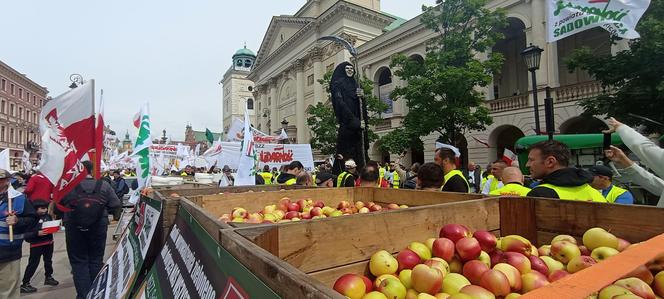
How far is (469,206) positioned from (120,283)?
294 cm

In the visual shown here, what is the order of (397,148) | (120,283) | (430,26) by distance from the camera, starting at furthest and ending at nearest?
(397,148) → (430,26) → (120,283)

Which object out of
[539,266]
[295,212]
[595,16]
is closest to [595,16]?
[595,16]

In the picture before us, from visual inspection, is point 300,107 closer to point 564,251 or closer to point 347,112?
point 347,112

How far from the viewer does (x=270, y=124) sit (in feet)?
169

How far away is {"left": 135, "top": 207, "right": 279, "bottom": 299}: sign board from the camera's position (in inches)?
51.9

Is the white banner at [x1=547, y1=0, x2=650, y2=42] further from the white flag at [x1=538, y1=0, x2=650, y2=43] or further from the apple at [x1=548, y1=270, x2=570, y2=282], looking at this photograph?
the apple at [x1=548, y1=270, x2=570, y2=282]

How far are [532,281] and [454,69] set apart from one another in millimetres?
15097

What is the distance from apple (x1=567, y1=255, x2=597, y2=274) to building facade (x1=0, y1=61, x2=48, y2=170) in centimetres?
6771

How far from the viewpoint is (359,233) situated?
188cm

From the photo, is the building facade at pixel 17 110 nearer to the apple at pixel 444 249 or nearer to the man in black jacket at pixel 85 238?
the man in black jacket at pixel 85 238

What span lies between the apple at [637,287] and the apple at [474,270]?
19.3 inches

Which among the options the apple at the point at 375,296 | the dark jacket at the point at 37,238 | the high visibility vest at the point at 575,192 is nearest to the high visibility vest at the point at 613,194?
the high visibility vest at the point at 575,192

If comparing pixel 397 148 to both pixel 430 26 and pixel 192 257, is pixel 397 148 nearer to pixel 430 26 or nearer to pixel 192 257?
pixel 430 26

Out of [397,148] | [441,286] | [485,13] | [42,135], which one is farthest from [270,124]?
[441,286]
